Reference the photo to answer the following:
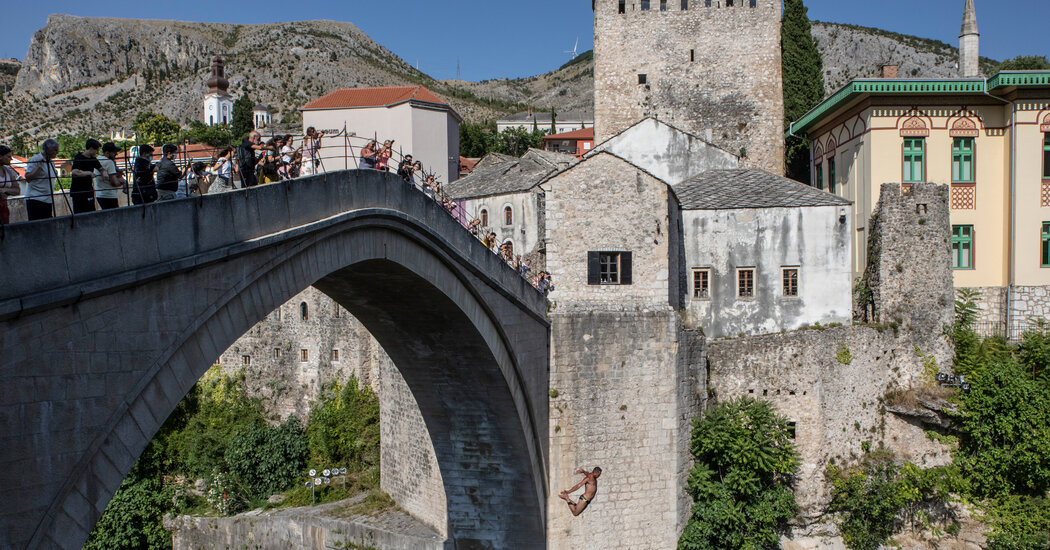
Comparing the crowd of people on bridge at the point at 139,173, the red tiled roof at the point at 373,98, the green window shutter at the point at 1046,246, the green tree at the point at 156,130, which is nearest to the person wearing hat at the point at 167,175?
the crowd of people on bridge at the point at 139,173

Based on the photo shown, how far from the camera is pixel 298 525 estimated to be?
22.6 m

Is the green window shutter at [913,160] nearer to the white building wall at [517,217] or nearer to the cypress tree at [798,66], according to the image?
the cypress tree at [798,66]

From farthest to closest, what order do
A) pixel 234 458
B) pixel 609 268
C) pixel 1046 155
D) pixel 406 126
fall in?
pixel 406 126, pixel 234 458, pixel 1046 155, pixel 609 268

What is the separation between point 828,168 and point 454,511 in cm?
1566

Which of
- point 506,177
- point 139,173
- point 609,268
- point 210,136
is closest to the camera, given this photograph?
point 139,173

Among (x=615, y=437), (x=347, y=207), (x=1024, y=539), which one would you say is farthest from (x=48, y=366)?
(x=1024, y=539)

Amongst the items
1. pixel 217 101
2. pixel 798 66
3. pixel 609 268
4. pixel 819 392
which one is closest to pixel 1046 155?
pixel 819 392

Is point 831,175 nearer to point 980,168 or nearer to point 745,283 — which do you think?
point 980,168

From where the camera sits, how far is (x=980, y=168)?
2320 cm

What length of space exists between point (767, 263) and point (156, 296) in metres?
16.9

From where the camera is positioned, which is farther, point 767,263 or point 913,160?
point 913,160

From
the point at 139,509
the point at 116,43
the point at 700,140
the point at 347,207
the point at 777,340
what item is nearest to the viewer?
the point at 347,207

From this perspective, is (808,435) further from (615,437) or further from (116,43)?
(116,43)

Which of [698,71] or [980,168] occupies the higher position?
[698,71]
